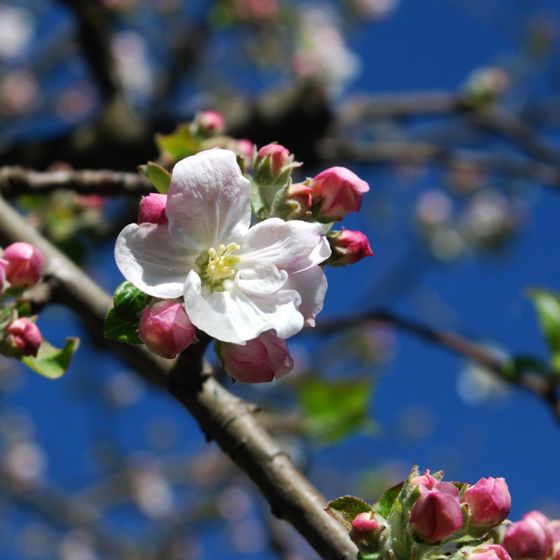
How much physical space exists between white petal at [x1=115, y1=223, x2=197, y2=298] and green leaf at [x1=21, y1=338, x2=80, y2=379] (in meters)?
0.23

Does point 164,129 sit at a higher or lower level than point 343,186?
higher

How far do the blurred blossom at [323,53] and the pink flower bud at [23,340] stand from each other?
3.47 metres

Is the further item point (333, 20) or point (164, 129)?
point (333, 20)

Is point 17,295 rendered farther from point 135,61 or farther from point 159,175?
point 135,61

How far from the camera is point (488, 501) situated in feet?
2.79

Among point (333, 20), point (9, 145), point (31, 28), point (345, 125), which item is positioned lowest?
point (9, 145)

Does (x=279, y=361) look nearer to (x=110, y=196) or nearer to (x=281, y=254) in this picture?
(x=281, y=254)

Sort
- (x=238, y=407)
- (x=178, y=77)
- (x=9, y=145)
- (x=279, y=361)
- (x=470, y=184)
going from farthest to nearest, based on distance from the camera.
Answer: (x=470, y=184) → (x=178, y=77) → (x=9, y=145) → (x=238, y=407) → (x=279, y=361)

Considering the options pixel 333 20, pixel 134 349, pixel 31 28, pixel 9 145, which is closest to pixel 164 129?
pixel 9 145

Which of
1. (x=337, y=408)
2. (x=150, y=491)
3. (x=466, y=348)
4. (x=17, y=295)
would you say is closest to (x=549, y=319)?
(x=466, y=348)

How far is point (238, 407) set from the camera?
1031 millimetres

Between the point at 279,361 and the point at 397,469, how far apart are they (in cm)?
525

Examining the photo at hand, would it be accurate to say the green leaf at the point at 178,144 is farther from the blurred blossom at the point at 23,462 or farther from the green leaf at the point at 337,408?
the blurred blossom at the point at 23,462

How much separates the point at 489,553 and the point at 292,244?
384mm
